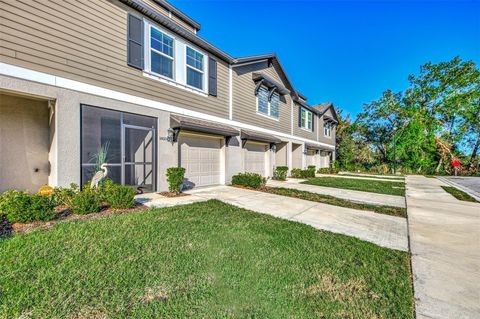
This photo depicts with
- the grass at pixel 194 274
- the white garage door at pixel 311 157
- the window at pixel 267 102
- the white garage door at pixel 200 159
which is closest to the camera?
the grass at pixel 194 274

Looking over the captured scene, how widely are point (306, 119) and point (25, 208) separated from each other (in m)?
18.7

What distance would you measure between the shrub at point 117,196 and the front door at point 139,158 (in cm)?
219

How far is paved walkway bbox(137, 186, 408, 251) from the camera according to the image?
439 cm

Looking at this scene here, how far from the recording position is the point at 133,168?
8031 millimetres

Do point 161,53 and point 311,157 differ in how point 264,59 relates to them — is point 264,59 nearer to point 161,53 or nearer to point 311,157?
point 161,53

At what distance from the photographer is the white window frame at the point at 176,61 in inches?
278

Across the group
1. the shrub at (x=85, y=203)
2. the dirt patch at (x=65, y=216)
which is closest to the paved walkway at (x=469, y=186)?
the dirt patch at (x=65, y=216)

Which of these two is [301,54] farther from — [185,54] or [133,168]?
[133,168]

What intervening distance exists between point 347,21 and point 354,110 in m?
19.2

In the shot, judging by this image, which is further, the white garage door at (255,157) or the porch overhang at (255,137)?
A: the white garage door at (255,157)

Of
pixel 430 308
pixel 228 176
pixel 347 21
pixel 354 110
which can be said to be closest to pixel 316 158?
pixel 347 21

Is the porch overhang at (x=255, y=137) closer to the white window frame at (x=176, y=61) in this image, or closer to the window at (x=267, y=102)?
the window at (x=267, y=102)

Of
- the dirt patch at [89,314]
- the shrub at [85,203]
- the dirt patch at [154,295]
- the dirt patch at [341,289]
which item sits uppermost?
the shrub at [85,203]

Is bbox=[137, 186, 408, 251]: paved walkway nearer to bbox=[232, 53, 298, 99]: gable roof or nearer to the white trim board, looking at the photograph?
the white trim board
